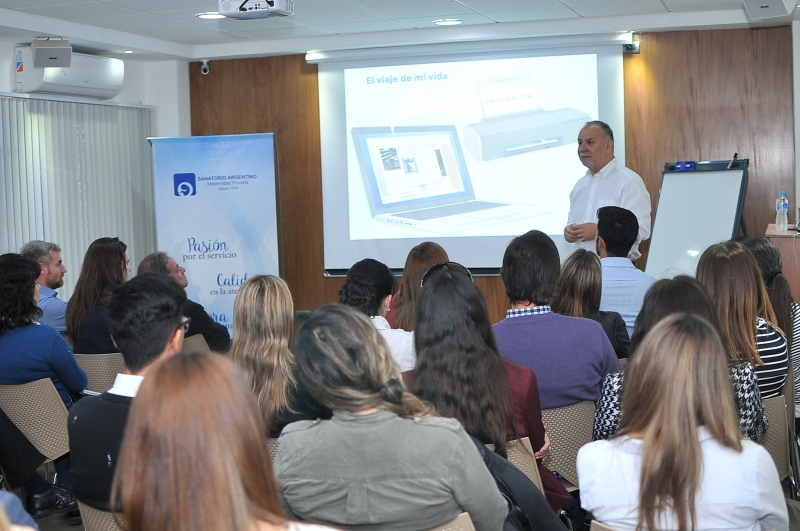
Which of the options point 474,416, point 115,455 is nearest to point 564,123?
point 474,416

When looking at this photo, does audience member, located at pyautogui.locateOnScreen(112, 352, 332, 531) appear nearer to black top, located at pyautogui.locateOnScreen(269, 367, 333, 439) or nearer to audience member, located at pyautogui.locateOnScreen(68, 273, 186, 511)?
audience member, located at pyautogui.locateOnScreen(68, 273, 186, 511)

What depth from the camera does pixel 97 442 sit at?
6.60 ft

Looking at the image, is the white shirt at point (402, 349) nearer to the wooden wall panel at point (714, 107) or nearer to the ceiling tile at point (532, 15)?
the ceiling tile at point (532, 15)

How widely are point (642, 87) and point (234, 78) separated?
3.76 m

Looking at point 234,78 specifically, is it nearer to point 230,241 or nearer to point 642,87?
point 230,241

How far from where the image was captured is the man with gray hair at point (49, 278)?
4477 mm

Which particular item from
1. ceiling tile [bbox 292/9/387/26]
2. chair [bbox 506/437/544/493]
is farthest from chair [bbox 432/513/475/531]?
ceiling tile [bbox 292/9/387/26]

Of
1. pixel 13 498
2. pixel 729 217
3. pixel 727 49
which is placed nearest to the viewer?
pixel 13 498

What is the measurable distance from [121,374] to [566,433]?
1.48 m

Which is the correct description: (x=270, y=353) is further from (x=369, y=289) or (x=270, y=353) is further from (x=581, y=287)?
(x=581, y=287)

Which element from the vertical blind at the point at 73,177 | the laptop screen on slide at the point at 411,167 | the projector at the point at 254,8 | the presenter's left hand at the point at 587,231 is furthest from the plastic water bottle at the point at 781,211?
the vertical blind at the point at 73,177

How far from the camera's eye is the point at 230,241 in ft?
23.9

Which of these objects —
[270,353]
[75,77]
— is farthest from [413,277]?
[75,77]

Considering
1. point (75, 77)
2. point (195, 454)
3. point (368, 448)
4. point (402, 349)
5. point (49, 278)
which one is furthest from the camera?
point (75, 77)
